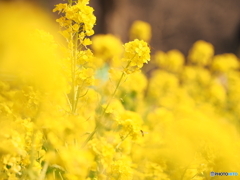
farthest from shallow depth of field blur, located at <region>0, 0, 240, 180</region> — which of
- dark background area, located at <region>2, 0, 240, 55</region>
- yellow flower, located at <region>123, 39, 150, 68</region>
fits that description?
dark background area, located at <region>2, 0, 240, 55</region>

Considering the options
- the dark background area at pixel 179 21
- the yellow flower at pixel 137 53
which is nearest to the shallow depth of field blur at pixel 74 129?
the yellow flower at pixel 137 53

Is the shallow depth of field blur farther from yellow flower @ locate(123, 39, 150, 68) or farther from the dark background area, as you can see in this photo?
the dark background area

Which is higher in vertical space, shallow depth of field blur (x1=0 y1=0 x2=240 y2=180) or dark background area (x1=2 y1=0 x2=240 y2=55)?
dark background area (x1=2 y1=0 x2=240 y2=55)

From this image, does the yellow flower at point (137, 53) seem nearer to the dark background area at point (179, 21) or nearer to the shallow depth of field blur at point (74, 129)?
the shallow depth of field blur at point (74, 129)

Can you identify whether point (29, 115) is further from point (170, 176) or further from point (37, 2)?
point (37, 2)

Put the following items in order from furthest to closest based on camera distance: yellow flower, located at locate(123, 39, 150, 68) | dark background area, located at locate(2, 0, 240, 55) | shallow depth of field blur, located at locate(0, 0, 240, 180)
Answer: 1. dark background area, located at locate(2, 0, 240, 55)
2. yellow flower, located at locate(123, 39, 150, 68)
3. shallow depth of field blur, located at locate(0, 0, 240, 180)

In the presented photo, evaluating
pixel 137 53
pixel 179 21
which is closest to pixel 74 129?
pixel 137 53

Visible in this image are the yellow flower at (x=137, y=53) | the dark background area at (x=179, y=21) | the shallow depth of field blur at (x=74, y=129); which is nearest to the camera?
the shallow depth of field blur at (x=74, y=129)

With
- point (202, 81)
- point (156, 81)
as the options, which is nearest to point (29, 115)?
point (156, 81)

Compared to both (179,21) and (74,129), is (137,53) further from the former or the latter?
(179,21)
